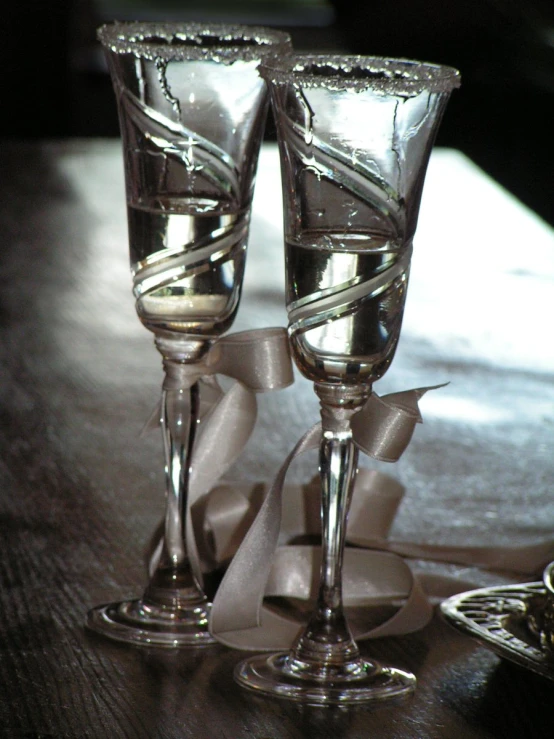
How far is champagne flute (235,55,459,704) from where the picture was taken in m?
0.50

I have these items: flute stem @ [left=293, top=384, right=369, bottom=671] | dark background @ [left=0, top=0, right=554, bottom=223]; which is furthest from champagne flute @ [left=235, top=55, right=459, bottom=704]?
dark background @ [left=0, top=0, right=554, bottom=223]

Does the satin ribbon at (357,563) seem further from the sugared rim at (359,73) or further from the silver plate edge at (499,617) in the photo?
the sugared rim at (359,73)

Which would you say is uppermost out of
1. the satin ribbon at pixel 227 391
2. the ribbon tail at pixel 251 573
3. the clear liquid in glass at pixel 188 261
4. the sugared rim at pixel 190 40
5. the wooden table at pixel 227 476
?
the sugared rim at pixel 190 40

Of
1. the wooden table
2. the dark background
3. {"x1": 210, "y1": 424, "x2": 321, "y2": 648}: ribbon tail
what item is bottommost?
the dark background

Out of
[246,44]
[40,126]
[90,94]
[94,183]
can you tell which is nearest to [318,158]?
[246,44]

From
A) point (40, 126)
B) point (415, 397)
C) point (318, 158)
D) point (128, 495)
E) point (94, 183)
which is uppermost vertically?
point (318, 158)

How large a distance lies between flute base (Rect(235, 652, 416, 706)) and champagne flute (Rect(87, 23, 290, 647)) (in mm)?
49

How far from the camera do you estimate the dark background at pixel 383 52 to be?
13.0 ft

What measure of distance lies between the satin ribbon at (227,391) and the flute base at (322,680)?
0.35ft

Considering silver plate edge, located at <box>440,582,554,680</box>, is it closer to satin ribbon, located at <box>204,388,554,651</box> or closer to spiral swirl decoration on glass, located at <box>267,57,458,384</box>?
satin ribbon, located at <box>204,388,554,651</box>

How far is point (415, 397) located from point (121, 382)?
0.50 m

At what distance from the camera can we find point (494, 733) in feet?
1.69

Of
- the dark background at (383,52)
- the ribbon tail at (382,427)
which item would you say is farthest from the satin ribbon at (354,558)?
the dark background at (383,52)

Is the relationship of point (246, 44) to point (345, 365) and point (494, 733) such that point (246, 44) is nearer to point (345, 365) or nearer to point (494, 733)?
point (345, 365)
